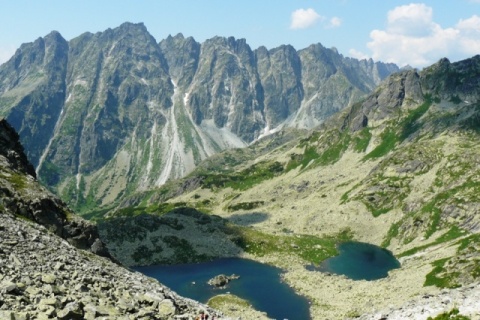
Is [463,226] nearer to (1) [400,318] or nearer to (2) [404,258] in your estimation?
(2) [404,258]

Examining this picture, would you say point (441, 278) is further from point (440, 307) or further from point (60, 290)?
point (60, 290)

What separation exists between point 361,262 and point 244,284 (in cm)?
4827

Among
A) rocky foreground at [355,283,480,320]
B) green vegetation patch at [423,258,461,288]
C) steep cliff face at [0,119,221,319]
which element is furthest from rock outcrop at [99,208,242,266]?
rocky foreground at [355,283,480,320]

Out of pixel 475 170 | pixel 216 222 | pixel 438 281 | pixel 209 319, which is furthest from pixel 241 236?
pixel 209 319

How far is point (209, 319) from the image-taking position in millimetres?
34062

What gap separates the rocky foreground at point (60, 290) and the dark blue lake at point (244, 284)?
56.7 metres

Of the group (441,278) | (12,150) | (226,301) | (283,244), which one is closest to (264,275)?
(283,244)

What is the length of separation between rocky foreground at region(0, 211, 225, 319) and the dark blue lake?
56664 mm

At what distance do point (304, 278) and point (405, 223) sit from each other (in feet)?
222

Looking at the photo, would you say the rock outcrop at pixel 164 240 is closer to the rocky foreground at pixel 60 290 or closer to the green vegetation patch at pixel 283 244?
the green vegetation patch at pixel 283 244

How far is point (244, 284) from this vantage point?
367ft

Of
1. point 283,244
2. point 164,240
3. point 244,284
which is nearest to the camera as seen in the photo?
point 244,284

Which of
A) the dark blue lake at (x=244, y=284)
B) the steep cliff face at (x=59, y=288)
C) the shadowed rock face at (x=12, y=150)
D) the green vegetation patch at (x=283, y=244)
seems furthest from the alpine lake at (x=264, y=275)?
the steep cliff face at (x=59, y=288)

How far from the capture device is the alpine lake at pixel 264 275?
96250 millimetres
